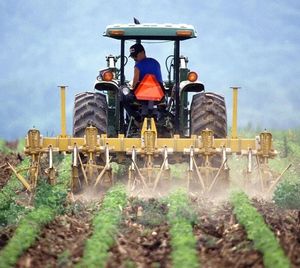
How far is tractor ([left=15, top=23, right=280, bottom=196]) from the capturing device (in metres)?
13.0

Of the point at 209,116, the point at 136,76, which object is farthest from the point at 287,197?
the point at 136,76

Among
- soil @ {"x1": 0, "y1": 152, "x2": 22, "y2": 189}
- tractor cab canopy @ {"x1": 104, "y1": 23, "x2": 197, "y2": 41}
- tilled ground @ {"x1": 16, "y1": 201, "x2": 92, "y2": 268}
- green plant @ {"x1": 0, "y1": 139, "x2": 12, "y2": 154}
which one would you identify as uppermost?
tractor cab canopy @ {"x1": 104, "y1": 23, "x2": 197, "y2": 41}

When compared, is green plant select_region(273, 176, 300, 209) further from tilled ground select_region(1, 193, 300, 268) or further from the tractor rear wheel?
the tractor rear wheel

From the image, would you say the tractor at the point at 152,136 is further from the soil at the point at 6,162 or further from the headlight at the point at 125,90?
the soil at the point at 6,162

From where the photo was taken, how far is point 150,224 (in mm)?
10383

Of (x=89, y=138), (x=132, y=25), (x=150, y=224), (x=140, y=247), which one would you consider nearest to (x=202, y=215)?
(x=150, y=224)

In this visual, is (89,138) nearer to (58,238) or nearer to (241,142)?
(241,142)

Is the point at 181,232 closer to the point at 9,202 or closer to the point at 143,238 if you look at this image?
the point at 143,238

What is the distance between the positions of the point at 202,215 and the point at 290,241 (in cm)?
205

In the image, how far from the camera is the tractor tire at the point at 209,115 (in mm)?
14148

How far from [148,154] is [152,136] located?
0.27 meters

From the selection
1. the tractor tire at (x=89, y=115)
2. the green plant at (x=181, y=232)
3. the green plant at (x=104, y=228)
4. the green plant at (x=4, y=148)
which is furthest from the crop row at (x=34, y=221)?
the green plant at (x=4, y=148)

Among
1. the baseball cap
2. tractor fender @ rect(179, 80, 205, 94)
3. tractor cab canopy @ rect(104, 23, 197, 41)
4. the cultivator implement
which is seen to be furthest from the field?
tractor cab canopy @ rect(104, 23, 197, 41)

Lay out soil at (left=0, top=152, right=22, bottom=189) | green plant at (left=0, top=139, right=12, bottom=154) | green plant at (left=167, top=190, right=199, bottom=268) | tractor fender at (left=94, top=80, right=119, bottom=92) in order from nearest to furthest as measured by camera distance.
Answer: green plant at (left=167, top=190, right=199, bottom=268) → tractor fender at (left=94, top=80, right=119, bottom=92) → soil at (left=0, top=152, right=22, bottom=189) → green plant at (left=0, top=139, right=12, bottom=154)
